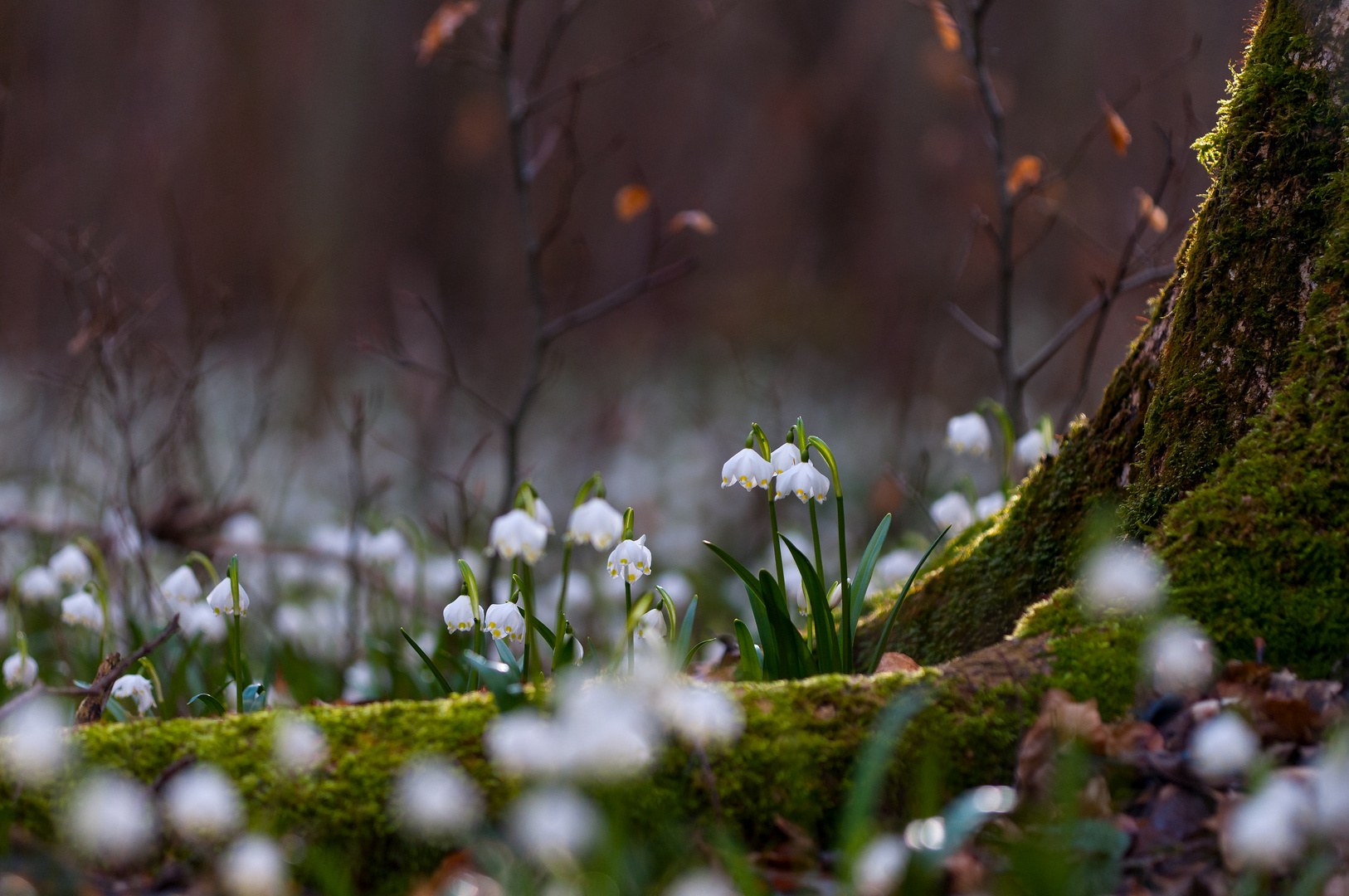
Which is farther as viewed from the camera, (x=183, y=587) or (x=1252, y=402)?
(x=183, y=587)

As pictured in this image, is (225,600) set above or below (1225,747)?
above

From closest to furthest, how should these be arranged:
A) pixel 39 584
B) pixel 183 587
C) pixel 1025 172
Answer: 1. pixel 183 587
2. pixel 39 584
3. pixel 1025 172

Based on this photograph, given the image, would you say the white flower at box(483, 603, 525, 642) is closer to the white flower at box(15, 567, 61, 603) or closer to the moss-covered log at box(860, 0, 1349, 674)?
the moss-covered log at box(860, 0, 1349, 674)

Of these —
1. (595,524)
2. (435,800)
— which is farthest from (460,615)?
(435,800)

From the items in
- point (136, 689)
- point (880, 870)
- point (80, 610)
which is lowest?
point (880, 870)

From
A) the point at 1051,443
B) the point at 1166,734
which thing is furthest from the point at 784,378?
the point at 1166,734

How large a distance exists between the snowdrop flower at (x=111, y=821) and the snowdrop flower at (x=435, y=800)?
35cm

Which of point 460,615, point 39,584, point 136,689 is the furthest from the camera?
point 39,584

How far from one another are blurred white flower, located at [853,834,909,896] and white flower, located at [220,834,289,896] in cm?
75

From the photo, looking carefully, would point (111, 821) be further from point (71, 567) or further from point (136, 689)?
point (71, 567)

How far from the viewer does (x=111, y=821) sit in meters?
1.41

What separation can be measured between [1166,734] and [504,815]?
3.35 ft

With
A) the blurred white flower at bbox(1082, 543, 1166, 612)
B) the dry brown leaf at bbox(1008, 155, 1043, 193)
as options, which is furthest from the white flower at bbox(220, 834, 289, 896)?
the dry brown leaf at bbox(1008, 155, 1043, 193)

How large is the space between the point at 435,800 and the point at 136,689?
45.7 inches
